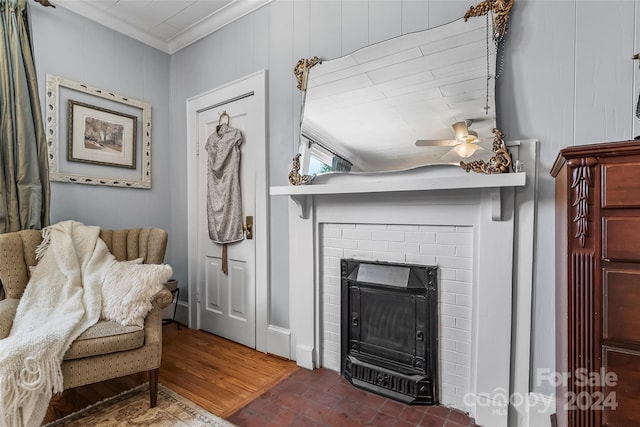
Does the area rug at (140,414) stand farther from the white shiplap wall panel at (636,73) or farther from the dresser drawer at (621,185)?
the white shiplap wall panel at (636,73)

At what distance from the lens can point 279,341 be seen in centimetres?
232

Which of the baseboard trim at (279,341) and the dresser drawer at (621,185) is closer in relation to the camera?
the dresser drawer at (621,185)

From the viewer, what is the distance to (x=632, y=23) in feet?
4.26

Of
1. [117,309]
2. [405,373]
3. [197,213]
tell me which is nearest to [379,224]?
[405,373]

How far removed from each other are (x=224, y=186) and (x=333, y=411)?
1.81 meters

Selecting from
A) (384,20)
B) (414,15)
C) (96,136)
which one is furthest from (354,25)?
(96,136)

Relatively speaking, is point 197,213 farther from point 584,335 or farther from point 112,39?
point 584,335

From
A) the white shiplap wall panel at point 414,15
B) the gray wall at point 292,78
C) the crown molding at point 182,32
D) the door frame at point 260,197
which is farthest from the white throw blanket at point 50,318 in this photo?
the white shiplap wall panel at point 414,15

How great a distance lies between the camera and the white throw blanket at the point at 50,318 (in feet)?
4.34

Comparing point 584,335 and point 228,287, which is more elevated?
point 584,335

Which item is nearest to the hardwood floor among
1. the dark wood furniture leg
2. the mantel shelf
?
the dark wood furniture leg

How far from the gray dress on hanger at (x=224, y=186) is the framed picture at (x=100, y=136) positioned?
73 centimetres

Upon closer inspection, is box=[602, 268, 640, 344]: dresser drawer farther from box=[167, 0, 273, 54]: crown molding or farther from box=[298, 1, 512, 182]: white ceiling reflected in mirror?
box=[167, 0, 273, 54]: crown molding

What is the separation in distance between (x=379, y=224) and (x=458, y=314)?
0.66m
